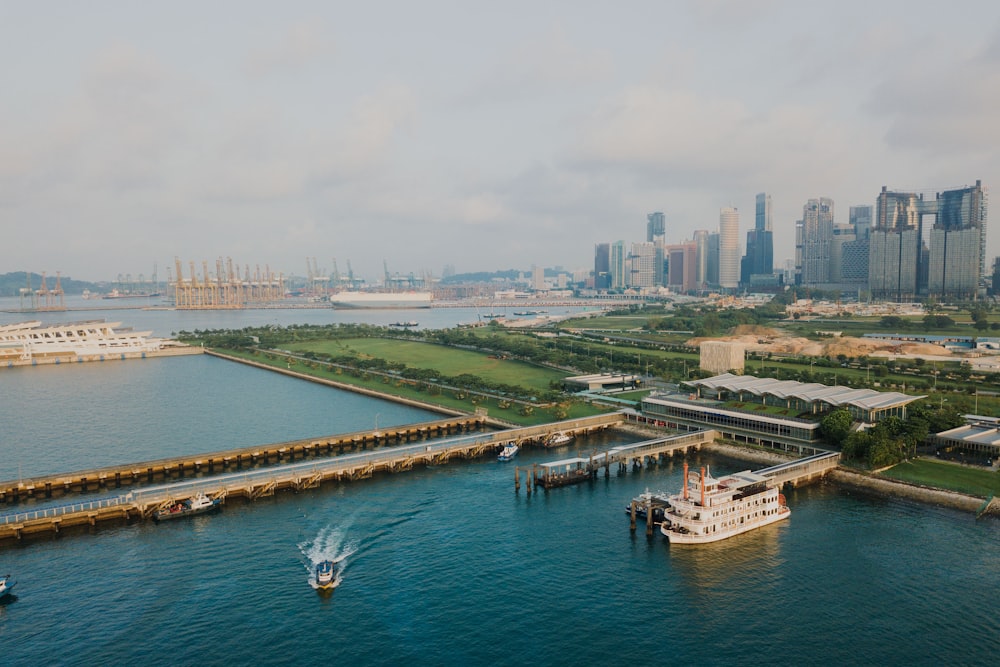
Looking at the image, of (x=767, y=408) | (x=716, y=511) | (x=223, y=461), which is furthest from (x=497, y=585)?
(x=767, y=408)

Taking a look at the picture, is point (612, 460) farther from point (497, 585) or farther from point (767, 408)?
point (497, 585)

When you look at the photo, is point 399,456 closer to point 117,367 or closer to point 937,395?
point 937,395

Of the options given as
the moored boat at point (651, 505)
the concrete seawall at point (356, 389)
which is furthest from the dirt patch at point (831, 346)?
the moored boat at point (651, 505)

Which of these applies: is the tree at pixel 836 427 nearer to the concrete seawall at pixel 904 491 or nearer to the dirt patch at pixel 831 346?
the concrete seawall at pixel 904 491

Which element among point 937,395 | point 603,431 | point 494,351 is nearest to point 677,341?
point 494,351

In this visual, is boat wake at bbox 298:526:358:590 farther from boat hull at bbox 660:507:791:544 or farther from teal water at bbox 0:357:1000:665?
boat hull at bbox 660:507:791:544

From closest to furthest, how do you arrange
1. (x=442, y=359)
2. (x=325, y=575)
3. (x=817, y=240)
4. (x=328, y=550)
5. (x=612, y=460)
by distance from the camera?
(x=325, y=575)
(x=328, y=550)
(x=612, y=460)
(x=442, y=359)
(x=817, y=240)
